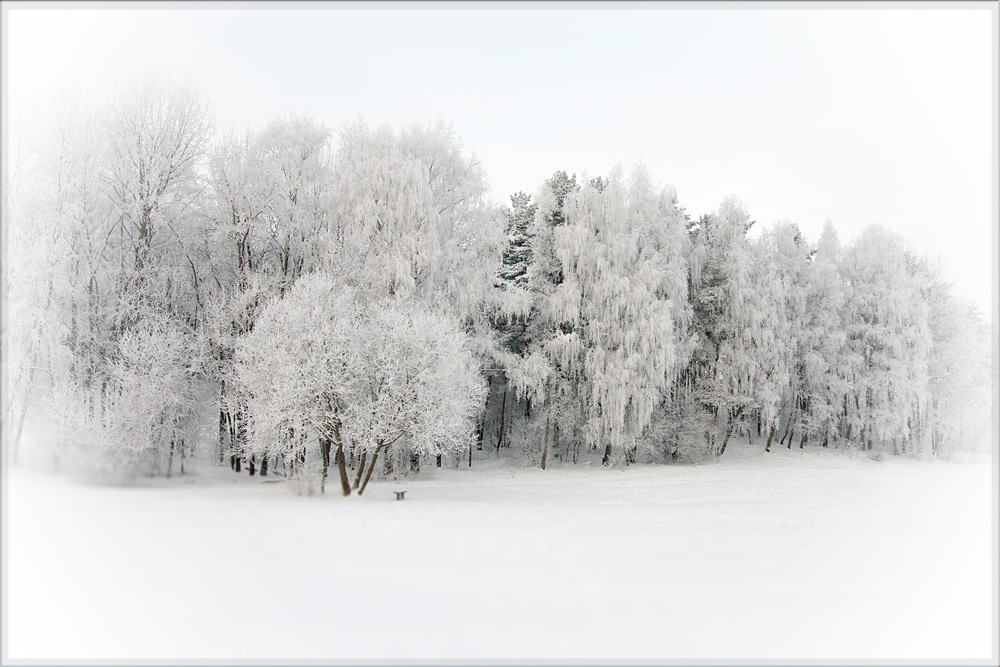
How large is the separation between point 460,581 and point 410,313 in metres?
9.46

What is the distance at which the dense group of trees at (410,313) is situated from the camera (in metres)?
12.7

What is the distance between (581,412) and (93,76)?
1902cm

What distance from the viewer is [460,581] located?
6430 millimetres

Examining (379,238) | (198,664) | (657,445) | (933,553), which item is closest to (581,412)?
(657,445)

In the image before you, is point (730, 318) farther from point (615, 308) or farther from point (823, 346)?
point (615, 308)

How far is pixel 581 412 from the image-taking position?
73.7ft

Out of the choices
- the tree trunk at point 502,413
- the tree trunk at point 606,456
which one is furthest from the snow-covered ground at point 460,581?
the tree trunk at point 502,413

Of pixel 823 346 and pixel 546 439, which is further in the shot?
pixel 823 346

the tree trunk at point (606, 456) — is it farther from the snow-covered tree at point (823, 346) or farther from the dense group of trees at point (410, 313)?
the snow-covered tree at point (823, 346)

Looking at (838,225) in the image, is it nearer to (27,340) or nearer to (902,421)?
(902,421)

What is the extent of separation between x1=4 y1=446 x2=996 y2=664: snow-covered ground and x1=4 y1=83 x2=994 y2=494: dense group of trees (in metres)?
2.69

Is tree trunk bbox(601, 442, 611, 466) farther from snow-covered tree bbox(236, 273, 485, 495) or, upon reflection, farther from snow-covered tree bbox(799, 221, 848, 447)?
snow-covered tree bbox(236, 273, 485, 495)

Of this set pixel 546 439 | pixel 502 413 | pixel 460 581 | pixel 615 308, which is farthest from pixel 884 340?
pixel 460 581

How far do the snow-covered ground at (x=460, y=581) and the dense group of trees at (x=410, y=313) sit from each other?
269 cm
